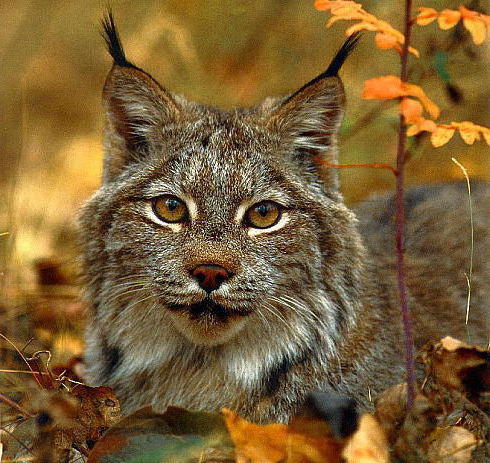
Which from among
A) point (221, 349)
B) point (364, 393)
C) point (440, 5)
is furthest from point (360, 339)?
point (440, 5)

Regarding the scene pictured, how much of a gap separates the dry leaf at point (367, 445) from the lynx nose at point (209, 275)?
2.91 ft

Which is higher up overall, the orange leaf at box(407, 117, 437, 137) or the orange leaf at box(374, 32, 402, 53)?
the orange leaf at box(374, 32, 402, 53)

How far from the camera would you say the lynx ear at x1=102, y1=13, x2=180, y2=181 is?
12.0 feet

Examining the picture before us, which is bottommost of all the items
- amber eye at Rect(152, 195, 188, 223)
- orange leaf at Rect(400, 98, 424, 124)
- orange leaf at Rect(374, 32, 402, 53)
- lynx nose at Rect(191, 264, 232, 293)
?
lynx nose at Rect(191, 264, 232, 293)

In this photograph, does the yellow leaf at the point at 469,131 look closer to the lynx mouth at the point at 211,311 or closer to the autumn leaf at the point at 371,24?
the autumn leaf at the point at 371,24

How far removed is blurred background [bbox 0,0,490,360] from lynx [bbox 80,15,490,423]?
3.17 metres

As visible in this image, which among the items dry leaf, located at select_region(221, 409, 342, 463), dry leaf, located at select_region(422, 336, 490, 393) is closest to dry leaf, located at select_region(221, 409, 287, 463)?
dry leaf, located at select_region(221, 409, 342, 463)

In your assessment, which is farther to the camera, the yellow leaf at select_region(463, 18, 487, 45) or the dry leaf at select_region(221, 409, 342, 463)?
the yellow leaf at select_region(463, 18, 487, 45)

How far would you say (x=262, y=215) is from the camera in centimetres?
351

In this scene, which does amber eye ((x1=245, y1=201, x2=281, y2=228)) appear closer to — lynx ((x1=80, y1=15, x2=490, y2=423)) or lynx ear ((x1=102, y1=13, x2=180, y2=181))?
lynx ((x1=80, y1=15, x2=490, y2=423))

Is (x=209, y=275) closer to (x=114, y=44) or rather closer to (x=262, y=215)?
(x=262, y=215)

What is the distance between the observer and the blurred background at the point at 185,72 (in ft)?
24.6

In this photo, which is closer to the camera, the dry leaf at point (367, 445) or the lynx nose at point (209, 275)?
the dry leaf at point (367, 445)

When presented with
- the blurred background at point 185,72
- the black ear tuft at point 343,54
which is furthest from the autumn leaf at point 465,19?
the blurred background at point 185,72
